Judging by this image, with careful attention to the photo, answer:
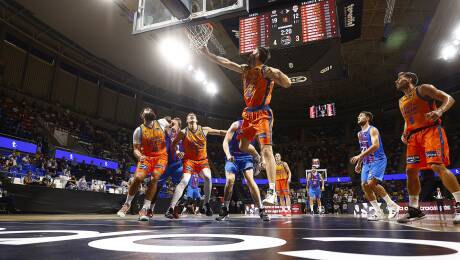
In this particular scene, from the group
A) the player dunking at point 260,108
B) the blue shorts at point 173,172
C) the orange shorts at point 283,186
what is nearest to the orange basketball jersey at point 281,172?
the orange shorts at point 283,186

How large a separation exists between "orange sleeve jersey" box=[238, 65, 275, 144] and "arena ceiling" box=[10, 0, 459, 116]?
30.9 feet

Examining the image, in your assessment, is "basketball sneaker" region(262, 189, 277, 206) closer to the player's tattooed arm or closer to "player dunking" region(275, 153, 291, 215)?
the player's tattooed arm

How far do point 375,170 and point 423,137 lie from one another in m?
1.58

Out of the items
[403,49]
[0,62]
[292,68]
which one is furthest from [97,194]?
[403,49]

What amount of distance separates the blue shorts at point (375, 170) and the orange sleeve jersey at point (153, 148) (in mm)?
3597

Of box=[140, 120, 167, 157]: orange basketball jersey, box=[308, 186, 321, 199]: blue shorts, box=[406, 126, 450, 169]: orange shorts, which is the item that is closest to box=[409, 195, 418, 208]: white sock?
box=[406, 126, 450, 169]: orange shorts

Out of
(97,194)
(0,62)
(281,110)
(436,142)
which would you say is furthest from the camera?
(281,110)

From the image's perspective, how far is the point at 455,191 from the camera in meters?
3.95

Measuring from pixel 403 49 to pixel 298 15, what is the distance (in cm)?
1231

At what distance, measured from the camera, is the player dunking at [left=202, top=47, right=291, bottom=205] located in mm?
3938

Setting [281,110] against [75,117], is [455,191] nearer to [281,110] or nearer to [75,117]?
[75,117]

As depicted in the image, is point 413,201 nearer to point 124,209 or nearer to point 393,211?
point 393,211

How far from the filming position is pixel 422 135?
4102 millimetres

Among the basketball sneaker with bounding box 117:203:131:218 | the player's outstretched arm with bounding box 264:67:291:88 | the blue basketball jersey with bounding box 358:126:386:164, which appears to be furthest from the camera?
the blue basketball jersey with bounding box 358:126:386:164
